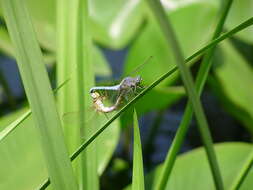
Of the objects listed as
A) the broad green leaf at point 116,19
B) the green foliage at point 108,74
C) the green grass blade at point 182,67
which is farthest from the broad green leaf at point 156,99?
the green grass blade at point 182,67

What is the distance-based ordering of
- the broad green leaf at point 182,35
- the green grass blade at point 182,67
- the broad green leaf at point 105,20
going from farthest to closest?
the broad green leaf at point 105,20 < the broad green leaf at point 182,35 < the green grass blade at point 182,67

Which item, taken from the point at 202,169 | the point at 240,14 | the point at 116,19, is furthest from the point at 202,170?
the point at 116,19

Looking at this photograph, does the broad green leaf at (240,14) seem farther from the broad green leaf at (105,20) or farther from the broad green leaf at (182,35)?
the broad green leaf at (105,20)

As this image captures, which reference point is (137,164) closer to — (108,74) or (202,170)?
(202,170)

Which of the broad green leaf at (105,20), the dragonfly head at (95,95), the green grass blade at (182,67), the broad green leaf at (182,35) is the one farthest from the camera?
the broad green leaf at (105,20)

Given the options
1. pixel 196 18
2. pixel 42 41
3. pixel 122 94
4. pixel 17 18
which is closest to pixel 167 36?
pixel 17 18

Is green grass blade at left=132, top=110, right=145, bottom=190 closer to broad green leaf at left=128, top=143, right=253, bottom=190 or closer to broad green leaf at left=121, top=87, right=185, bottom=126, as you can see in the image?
broad green leaf at left=128, top=143, right=253, bottom=190
